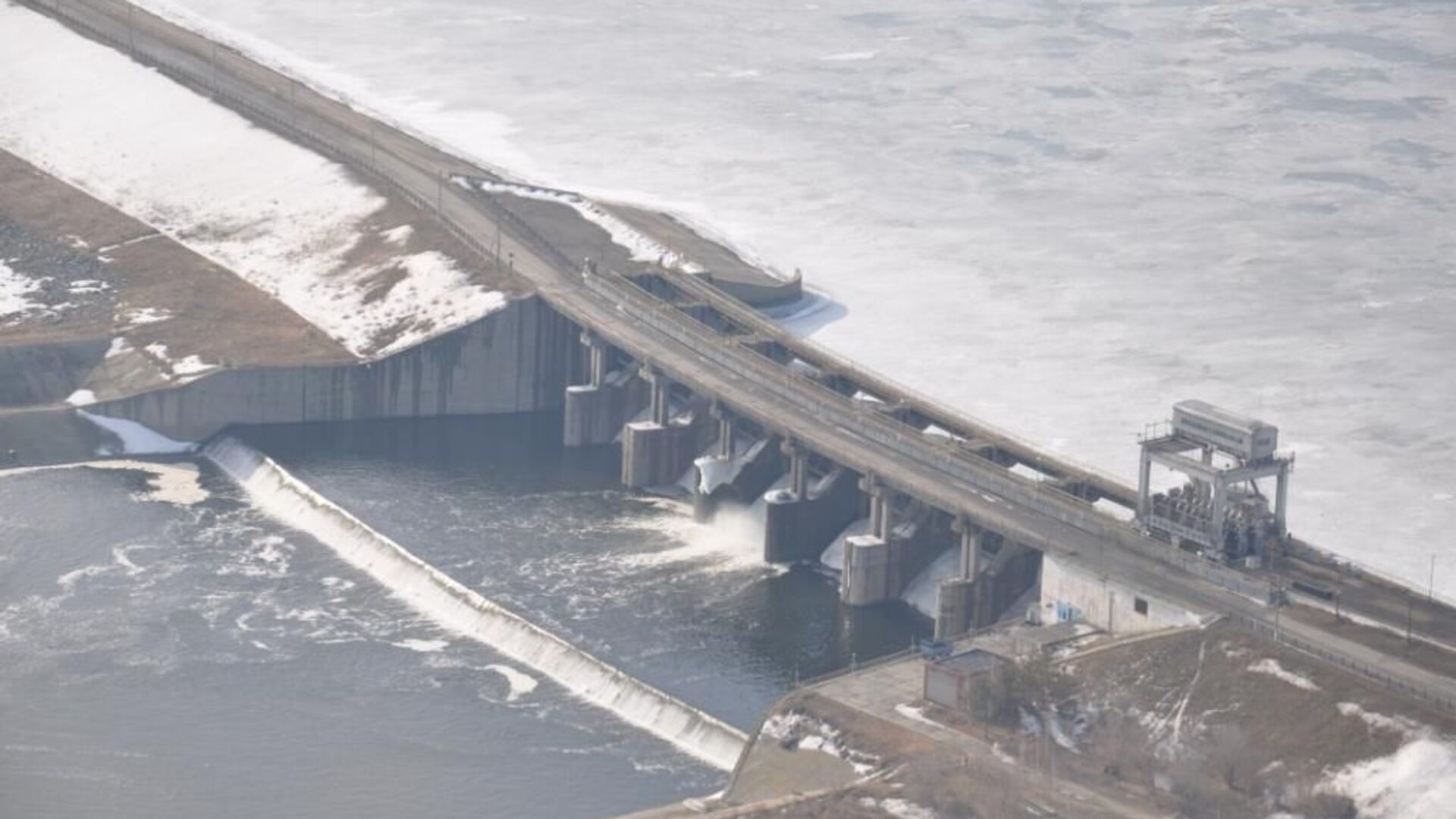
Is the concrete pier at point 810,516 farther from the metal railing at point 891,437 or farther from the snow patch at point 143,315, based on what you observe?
the snow patch at point 143,315

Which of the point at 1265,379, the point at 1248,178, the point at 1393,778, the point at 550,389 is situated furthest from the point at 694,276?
the point at 1393,778

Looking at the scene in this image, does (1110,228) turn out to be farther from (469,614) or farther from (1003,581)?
(469,614)

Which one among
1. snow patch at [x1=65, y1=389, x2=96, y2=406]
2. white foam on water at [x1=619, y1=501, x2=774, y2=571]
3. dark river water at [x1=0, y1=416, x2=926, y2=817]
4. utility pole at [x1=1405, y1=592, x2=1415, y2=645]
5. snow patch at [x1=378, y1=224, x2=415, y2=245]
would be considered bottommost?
dark river water at [x1=0, y1=416, x2=926, y2=817]

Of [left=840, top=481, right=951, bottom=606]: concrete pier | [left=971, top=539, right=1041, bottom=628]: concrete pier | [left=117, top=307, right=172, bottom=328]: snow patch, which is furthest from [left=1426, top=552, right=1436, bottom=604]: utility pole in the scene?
[left=117, top=307, right=172, bottom=328]: snow patch

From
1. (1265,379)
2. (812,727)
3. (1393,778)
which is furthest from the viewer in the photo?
(1265,379)

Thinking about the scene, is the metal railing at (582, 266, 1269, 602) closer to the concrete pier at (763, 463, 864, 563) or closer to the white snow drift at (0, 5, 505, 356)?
the concrete pier at (763, 463, 864, 563)

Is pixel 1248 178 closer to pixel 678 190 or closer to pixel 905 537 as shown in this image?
pixel 678 190
